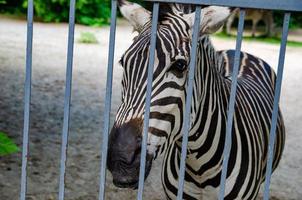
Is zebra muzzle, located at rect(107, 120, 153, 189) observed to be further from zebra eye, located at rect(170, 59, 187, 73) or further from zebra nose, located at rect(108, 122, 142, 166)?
zebra eye, located at rect(170, 59, 187, 73)

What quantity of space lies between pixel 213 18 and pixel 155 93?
39 centimetres

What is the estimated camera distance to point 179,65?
1918 mm


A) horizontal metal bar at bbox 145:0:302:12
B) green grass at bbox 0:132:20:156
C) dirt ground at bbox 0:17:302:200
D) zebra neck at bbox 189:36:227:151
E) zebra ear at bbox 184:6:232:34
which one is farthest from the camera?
dirt ground at bbox 0:17:302:200

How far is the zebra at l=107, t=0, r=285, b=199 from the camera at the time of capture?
1.88 m

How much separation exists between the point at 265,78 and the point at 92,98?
4.09 metres

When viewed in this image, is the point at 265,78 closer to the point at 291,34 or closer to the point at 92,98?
the point at 92,98

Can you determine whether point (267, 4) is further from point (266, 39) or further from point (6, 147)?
point (266, 39)

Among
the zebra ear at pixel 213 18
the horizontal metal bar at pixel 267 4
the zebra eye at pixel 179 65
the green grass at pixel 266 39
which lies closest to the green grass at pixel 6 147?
the zebra eye at pixel 179 65

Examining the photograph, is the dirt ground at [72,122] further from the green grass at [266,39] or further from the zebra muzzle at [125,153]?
the green grass at [266,39]

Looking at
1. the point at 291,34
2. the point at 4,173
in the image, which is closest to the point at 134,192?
the point at 4,173

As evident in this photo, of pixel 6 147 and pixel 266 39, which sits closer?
pixel 6 147

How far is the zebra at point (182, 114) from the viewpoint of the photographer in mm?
1885

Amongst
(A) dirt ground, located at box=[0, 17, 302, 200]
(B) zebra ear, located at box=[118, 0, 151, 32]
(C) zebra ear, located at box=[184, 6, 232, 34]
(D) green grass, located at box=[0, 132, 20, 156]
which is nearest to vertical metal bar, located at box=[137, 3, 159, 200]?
(C) zebra ear, located at box=[184, 6, 232, 34]

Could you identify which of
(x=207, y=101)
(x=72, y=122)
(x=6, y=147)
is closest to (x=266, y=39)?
(x=72, y=122)
